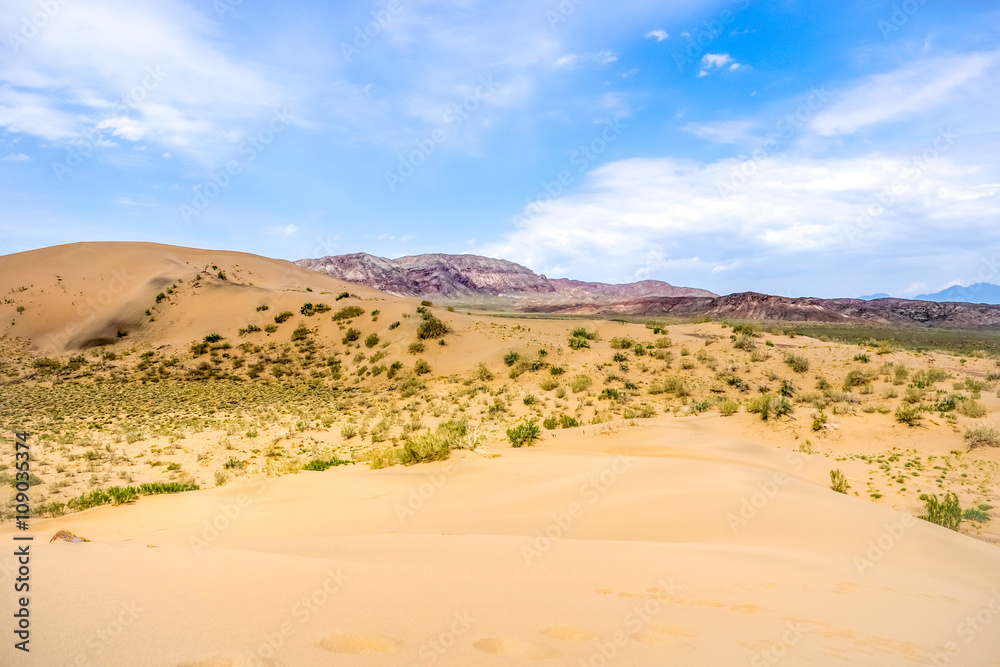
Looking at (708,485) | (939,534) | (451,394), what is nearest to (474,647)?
(708,485)

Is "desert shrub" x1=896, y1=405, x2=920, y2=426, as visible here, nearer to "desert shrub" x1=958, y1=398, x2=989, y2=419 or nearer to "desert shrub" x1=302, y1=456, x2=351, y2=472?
"desert shrub" x1=958, y1=398, x2=989, y2=419

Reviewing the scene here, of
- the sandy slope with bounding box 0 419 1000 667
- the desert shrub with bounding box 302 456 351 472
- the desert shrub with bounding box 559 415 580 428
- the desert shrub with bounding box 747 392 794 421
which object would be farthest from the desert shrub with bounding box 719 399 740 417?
the desert shrub with bounding box 302 456 351 472

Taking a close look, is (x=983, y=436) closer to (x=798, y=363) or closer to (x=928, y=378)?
(x=928, y=378)

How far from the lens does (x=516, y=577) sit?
14.5ft

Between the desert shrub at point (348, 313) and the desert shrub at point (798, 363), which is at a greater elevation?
the desert shrub at point (348, 313)

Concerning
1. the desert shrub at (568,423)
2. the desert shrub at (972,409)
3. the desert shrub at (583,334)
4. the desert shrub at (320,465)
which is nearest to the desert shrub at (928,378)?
the desert shrub at (972,409)

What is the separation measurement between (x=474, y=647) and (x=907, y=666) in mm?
2696

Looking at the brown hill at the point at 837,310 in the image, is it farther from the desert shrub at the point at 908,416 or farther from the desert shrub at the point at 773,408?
the desert shrub at the point at 773,408

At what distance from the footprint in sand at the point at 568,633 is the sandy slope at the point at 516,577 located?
13mm

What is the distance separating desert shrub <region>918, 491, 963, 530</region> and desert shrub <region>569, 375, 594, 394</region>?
13.1 meters

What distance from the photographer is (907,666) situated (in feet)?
10.2

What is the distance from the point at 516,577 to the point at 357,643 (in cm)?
172

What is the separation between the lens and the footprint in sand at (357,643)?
118 inches

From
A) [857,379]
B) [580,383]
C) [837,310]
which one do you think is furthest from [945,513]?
[837,310]
